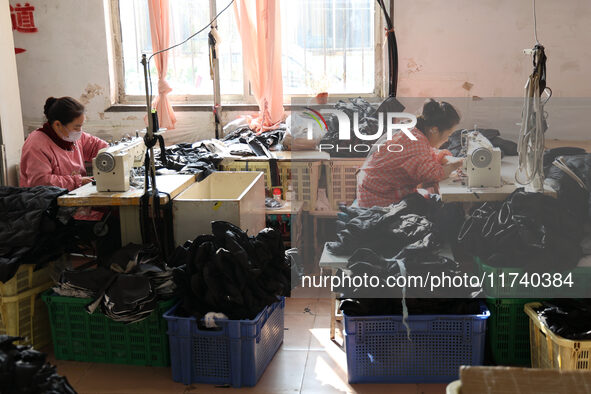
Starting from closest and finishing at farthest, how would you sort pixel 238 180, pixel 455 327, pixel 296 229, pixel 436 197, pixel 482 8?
pixel 455 327 → pixel 436 197 → pixel 238 180 → pixel 296 229 → pixel 482 8

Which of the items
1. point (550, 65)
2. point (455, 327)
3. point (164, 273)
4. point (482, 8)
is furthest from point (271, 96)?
point (455, 327)

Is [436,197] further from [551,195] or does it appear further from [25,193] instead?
[25,193]

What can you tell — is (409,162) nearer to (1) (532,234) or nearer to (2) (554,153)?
(1) (532,234)

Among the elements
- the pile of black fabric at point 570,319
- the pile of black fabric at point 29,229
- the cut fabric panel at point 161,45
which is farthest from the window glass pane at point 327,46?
the pile of black fabric at point 570,319

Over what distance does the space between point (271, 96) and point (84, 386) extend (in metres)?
3.24

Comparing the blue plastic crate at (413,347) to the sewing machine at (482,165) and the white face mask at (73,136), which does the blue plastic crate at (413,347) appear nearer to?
the sewing machine at (482,165)

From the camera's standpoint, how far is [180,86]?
625 cm

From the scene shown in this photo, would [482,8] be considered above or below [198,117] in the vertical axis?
above

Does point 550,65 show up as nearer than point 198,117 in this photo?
Yes

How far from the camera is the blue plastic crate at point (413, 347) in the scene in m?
3.04

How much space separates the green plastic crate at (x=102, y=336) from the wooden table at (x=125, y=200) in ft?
1.46

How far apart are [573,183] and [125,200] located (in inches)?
87.4

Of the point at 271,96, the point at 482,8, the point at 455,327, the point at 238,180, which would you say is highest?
the point at 482,8

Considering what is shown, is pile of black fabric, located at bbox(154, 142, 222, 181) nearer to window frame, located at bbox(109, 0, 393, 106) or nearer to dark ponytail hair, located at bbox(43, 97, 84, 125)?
dark ponytail hair, located at bbox(43, 97, 84, 125)
